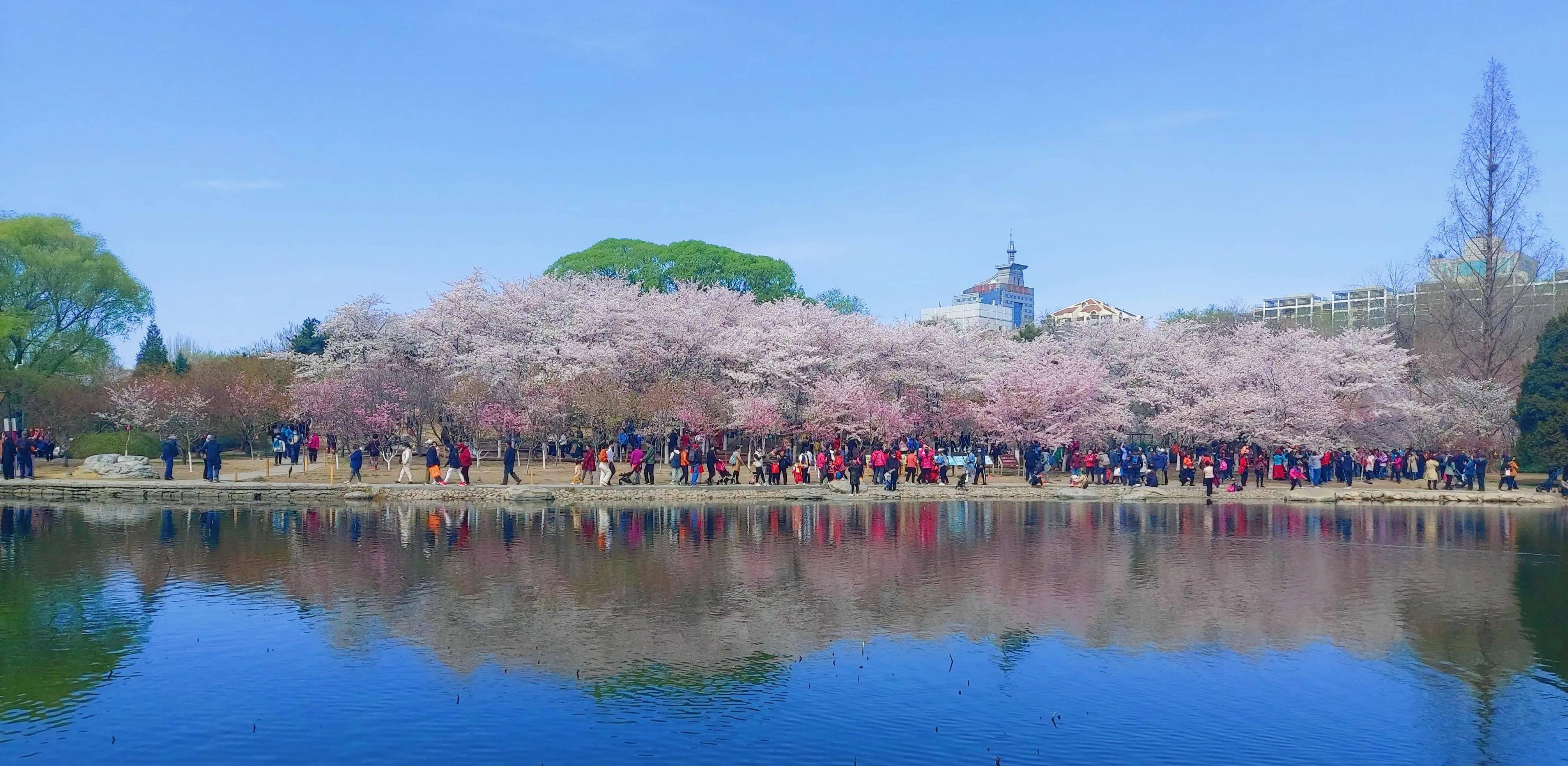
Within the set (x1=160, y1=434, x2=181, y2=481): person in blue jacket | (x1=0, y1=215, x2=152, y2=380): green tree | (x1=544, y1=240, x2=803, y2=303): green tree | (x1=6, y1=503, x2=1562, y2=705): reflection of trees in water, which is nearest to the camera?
(x1=6, y1=503, x2=1562, y2=705): reflection of trees in water

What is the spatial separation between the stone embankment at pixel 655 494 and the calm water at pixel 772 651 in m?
9.31

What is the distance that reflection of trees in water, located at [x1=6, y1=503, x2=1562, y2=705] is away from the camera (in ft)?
51.5

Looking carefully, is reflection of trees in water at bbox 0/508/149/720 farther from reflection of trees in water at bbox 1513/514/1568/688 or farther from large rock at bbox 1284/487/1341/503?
large rock at bbox 1284/487/1341/503

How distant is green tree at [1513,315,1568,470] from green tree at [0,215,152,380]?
2519 inches

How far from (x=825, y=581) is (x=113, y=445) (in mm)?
40606

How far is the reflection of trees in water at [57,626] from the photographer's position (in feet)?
43.1

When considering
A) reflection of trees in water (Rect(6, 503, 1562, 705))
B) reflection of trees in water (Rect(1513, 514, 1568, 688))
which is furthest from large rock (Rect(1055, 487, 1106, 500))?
reflection of trees in water (Rect(1513, 514, 1568, 688))

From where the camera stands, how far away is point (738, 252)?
3469 inches

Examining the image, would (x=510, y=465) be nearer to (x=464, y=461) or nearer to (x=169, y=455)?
(x=464, y=461)

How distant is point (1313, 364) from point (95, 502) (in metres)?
48.8

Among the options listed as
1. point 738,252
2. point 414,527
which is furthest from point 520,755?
point 738,252

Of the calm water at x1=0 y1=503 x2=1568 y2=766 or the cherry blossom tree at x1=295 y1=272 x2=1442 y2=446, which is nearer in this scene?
the calm water at x1=0 y1=503 x2=1568 y2=766

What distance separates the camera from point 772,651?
15.1 m

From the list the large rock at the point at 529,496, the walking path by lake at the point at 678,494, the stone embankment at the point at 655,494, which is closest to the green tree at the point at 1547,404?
the stone embankment at the point at 655,494
